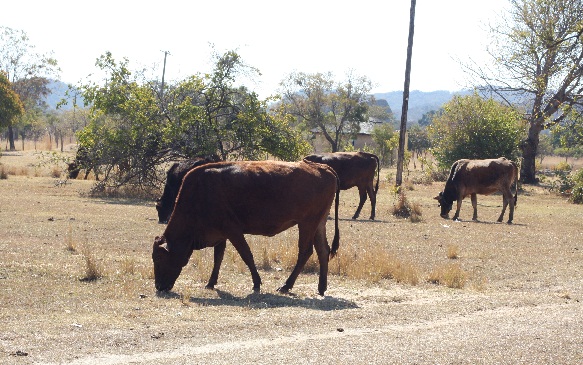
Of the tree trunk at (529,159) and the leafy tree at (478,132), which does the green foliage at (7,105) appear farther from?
the tree trunk at (529,159)

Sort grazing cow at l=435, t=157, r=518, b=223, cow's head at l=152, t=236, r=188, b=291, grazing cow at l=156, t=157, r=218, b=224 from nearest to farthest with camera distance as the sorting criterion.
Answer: cow's head at l=152, t=236, r=188, b=291 → grazing cow at l=156, t=157, r=218, b=224 → grazing cow at l=435, t=157, r=518, b=223

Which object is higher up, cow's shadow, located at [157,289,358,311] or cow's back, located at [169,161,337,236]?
cow's back, located at [169,161,337,236]

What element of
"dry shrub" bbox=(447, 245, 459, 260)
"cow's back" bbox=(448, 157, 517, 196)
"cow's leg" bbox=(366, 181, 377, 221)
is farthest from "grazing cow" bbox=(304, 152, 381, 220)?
"dry shrub" bbox=(447, 245, 459, 260)

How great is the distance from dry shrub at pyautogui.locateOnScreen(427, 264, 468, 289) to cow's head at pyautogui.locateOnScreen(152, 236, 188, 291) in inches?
178

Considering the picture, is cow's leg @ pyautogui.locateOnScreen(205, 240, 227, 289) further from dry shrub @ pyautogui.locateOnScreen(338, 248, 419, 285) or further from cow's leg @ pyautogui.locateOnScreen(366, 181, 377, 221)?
cow's leg @ pyautogui.locateOnScreen(366, 181, 377, 221)

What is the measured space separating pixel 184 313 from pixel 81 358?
2372 mm

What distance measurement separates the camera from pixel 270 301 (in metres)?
10.5

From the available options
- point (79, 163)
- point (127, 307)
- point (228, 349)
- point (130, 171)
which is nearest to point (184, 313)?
point (127, 307)

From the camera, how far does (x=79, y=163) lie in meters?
28.5

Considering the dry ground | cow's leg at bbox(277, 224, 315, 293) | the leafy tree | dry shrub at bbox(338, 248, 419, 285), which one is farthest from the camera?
the leafy tree

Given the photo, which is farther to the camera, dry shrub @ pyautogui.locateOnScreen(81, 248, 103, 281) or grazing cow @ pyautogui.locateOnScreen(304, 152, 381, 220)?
grazing cow @ pyautogui.locateOnScreen(304, 152, 381, 220)

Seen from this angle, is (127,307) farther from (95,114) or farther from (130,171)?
(95,114)

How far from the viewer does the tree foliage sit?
86.1ft

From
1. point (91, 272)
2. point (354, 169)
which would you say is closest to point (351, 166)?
point (354, 169)
